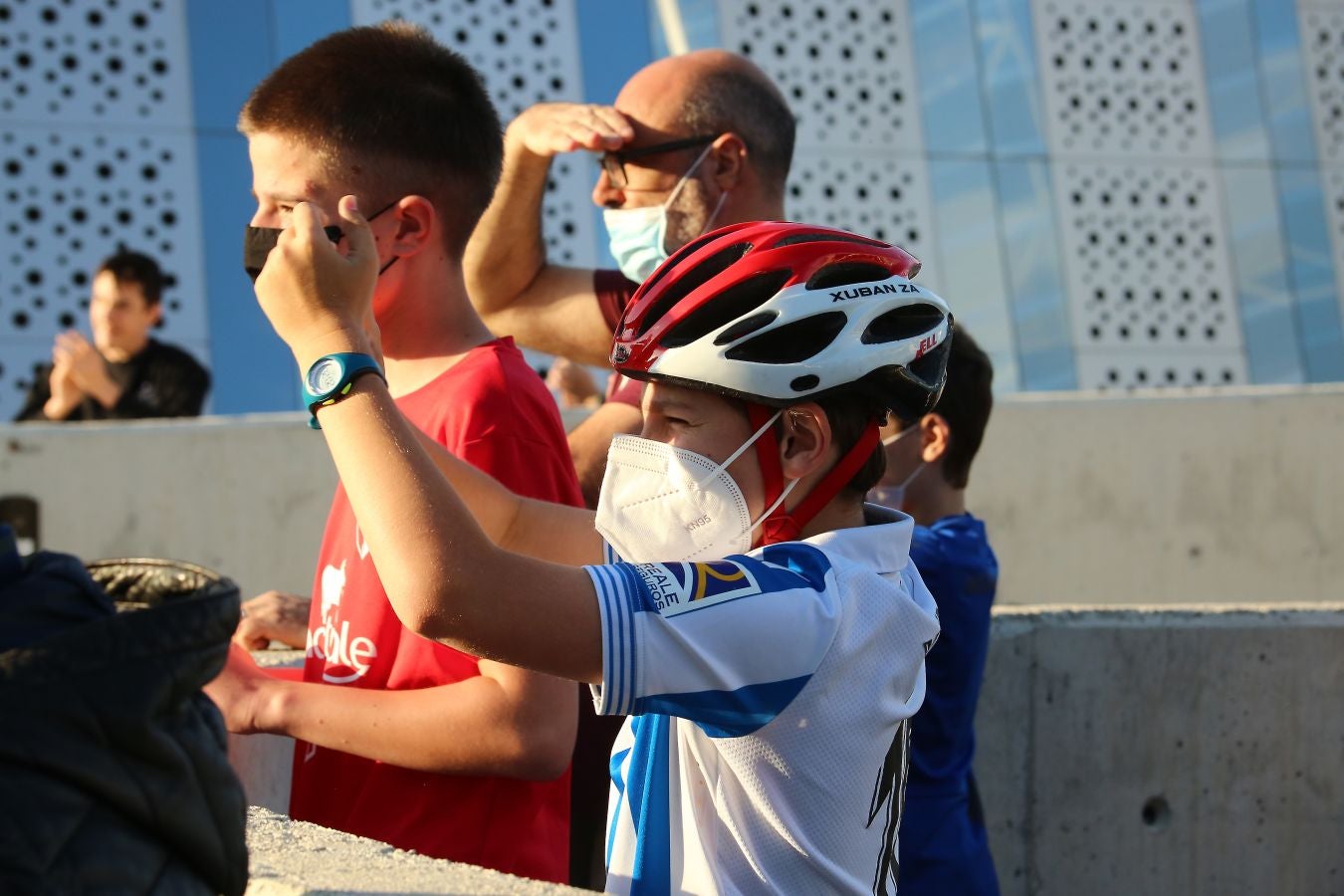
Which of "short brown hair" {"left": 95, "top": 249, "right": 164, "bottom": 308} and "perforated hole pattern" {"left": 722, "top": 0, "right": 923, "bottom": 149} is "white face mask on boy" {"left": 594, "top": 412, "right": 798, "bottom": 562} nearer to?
"short brown hair" {"left": 95, "top": 249, "right": 164, "bottom": 308}

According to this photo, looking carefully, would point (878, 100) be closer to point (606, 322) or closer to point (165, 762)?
point (606, 322)

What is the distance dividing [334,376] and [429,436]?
1.98 feet

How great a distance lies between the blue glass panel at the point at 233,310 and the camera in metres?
11.6

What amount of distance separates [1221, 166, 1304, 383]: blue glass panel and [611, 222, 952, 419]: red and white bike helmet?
510 inches

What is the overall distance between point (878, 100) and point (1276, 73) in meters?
4.25

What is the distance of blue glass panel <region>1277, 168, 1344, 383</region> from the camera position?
14.6 m

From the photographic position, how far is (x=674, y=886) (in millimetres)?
2217

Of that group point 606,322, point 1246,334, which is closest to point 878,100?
point 1246,334

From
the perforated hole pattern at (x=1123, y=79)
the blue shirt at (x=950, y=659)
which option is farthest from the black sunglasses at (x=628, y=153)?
the perforated hole pattern at (x=1123, y=79)

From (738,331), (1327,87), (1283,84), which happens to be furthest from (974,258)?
(738,331)

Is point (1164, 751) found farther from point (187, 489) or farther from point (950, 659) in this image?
point (187, 489)

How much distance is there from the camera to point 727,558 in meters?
2.14

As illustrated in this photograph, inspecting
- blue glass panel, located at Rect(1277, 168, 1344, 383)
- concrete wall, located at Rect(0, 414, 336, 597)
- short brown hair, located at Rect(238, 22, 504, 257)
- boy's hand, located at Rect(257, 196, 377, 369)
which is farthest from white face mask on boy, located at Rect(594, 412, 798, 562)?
blue glass panel, located at Rect(1277, 168, 1344, 383)

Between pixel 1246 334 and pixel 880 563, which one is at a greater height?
pixel 1246 334
